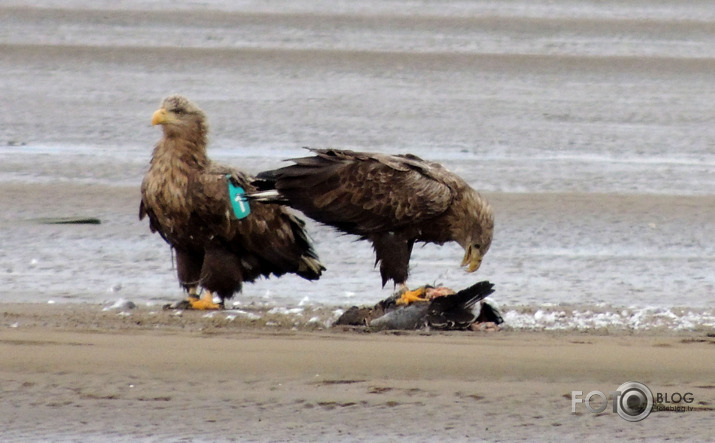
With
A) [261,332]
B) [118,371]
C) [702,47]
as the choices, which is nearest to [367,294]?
[261,332]

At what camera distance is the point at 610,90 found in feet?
53.8

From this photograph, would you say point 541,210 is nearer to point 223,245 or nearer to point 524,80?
point 223,245

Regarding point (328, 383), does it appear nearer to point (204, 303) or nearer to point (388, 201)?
point (388, 201)

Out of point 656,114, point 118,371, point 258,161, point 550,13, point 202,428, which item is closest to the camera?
point 202,428

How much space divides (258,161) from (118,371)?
21.9ft

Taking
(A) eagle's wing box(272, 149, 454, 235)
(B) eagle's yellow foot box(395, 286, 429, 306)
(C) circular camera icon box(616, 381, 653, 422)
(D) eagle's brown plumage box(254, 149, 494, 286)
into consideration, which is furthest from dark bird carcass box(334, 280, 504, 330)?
(C) circular camera icon box(616, 381, 653, 422)

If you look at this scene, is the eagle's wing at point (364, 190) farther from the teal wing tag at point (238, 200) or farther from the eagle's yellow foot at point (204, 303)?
the eagle's yellow foot at point (204, 303)

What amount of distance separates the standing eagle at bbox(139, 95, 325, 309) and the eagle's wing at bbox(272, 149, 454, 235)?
368 millimetres

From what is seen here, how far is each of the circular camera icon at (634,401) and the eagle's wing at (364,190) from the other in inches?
79.7

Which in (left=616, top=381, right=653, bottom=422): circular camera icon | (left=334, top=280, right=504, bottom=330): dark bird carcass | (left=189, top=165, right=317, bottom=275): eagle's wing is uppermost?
(left=189, top=165, right=317, bottom=275): eagle's wing

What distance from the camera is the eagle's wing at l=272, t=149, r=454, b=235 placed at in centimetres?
823

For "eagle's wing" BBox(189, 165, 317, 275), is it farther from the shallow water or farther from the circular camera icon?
the circular camera icon

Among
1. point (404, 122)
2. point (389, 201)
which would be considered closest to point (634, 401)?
point (389, 201)

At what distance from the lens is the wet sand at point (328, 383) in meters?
6.04
